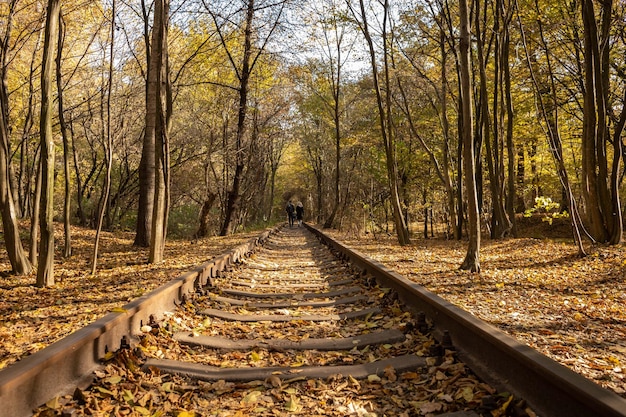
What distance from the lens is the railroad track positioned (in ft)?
7.50

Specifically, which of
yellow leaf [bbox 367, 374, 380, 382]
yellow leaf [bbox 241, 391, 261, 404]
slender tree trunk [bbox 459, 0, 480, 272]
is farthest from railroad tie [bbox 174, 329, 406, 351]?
slender tree trunk [bbox 459, 0, 480, 272]

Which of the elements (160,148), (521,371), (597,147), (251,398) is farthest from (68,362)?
(597,147)

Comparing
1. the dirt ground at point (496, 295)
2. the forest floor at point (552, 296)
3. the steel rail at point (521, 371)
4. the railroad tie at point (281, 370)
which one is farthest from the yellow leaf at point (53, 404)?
the forest floor at point (552, 296)

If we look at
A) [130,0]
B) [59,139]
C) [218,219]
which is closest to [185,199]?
[218,219]

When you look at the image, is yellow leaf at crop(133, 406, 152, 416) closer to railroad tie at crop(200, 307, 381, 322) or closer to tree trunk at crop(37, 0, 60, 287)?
railroad tie at crop(200, 307, 381, 322)

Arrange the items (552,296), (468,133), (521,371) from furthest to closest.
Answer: (468,133), (552,296), (521,371)

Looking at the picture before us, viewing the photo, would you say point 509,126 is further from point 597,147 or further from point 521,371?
point 521,371

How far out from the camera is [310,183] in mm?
55906

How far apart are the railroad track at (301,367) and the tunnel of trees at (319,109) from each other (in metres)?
3.08

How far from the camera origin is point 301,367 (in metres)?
3.14

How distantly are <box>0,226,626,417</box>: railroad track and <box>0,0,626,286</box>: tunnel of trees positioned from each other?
308 centimetres

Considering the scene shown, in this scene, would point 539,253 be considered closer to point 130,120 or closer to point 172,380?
point 172,380

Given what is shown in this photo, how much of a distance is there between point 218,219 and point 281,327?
21788 millimetres

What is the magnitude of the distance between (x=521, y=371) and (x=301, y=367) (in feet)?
4.81
